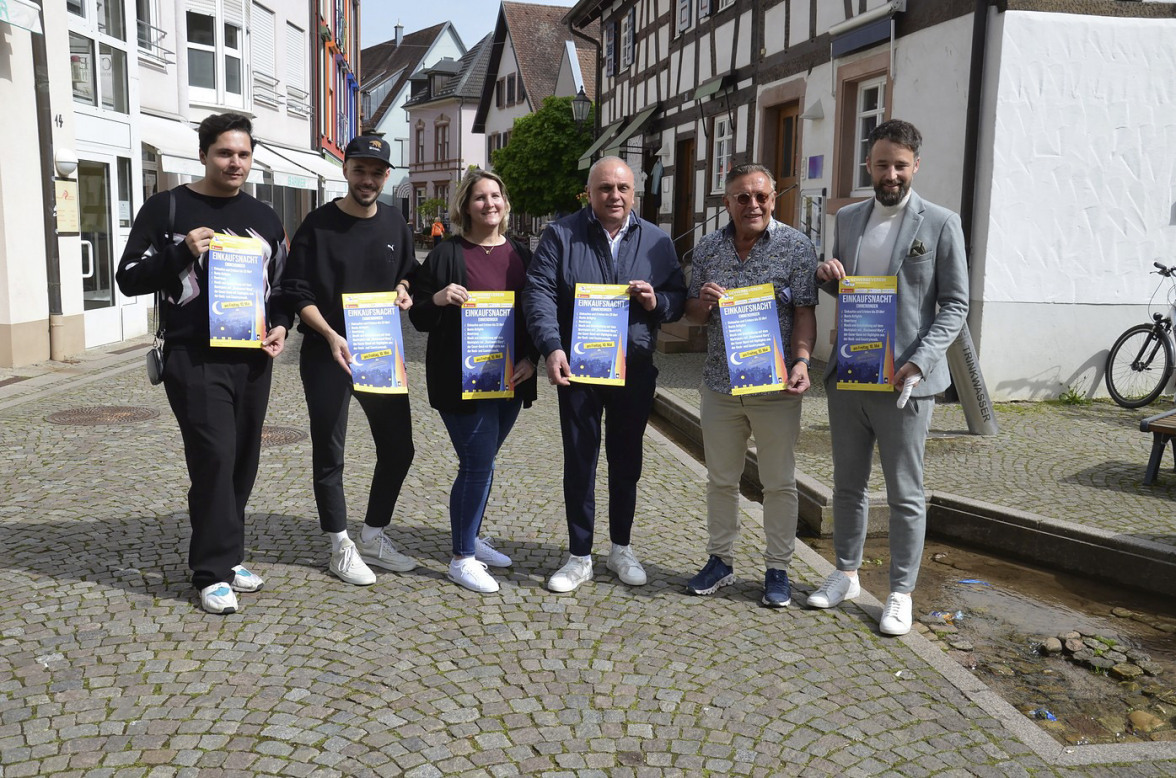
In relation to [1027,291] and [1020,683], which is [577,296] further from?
[1027,291]

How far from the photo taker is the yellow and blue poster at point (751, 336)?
4238 millimetres

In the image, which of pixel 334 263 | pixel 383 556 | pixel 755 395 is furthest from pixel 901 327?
pixel 383 556

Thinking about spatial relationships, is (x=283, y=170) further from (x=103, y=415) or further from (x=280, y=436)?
(x=280, y=436)

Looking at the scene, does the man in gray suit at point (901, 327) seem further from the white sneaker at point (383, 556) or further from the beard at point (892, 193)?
the white sneaker at point (383, 556)

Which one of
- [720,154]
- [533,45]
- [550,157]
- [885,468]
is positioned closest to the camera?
[885,468]

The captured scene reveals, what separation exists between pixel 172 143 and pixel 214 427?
13.5 meters

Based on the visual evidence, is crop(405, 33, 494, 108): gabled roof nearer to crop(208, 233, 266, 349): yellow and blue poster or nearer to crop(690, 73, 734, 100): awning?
crop(690, 73, 734, 100): awning

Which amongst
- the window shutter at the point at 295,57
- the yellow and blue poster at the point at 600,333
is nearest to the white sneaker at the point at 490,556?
the yellow and blue poster at the point at 600,333

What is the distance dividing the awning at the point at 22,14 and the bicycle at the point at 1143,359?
10.4 meters

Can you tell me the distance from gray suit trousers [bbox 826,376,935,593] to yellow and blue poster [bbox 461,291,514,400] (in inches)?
53.0

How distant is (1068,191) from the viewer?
950 cm

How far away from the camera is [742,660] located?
3.86m

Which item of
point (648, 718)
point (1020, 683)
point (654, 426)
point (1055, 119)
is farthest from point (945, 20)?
point (648, 718)

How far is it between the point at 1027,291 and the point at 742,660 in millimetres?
6895
